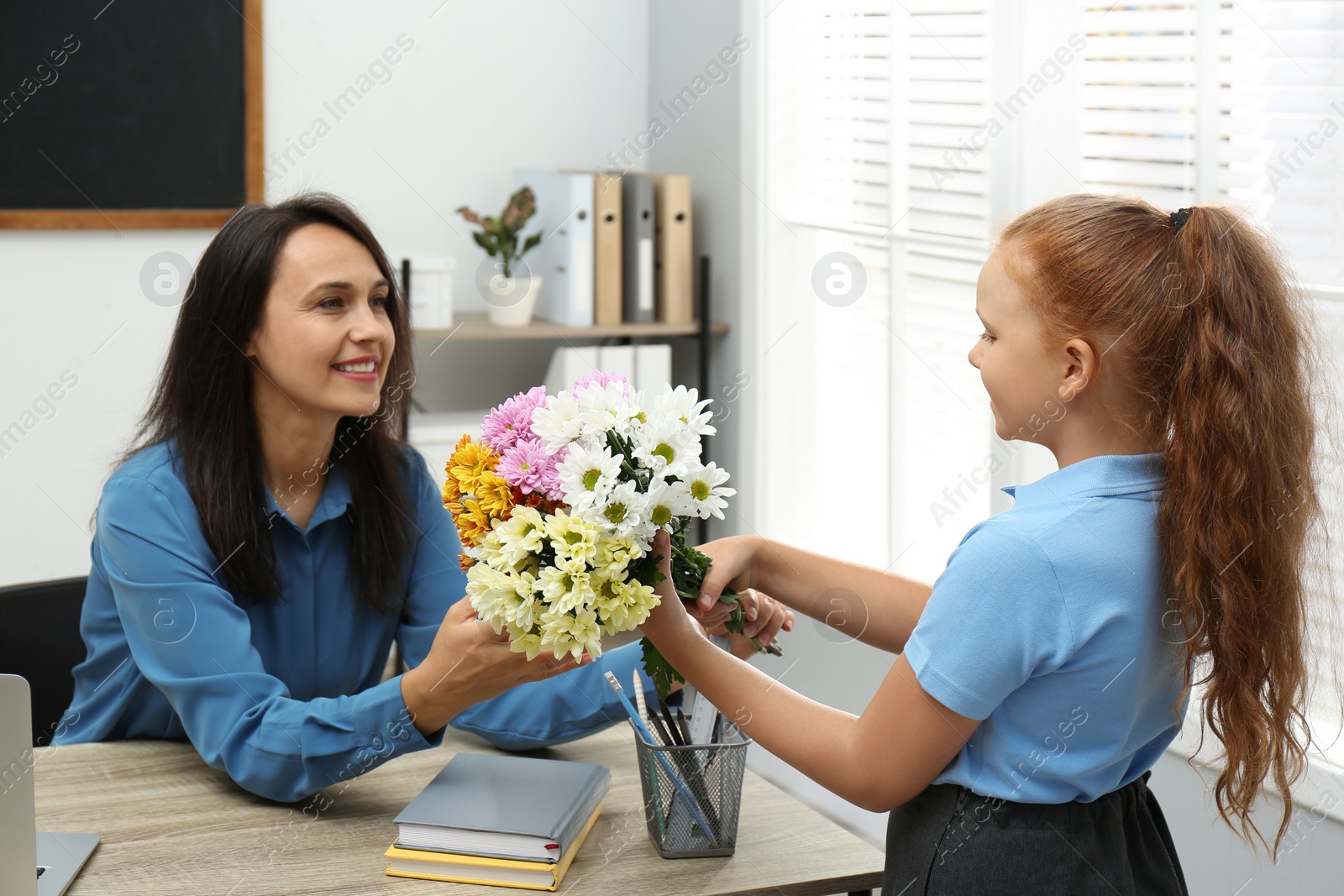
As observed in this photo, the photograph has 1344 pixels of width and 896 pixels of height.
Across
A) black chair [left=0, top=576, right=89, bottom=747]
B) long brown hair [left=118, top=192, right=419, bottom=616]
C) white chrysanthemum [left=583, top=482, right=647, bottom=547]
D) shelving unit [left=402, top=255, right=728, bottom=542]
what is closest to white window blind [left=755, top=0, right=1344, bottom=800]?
shelving unit [left=402, top=255, right=728, bottom=542]

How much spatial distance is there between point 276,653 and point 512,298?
1797 mm

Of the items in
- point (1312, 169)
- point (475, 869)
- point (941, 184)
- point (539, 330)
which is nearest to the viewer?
point (475, 869)

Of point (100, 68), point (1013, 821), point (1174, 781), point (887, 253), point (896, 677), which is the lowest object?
point (1174, 781)

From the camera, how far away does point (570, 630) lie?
1.01 meters

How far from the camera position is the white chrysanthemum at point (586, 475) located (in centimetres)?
102

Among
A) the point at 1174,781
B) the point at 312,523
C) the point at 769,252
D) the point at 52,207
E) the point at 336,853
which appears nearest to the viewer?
the point at 336,853

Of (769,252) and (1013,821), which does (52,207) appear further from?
(1013,821)

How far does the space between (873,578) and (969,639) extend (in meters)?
0.35

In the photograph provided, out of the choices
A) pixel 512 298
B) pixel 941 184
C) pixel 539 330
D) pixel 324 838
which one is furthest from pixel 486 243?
pixel 324 838

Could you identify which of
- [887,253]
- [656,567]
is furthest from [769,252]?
[656,567]

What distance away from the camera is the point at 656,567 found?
108 centimetres

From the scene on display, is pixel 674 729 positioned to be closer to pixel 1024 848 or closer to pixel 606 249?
pixel 1024 848

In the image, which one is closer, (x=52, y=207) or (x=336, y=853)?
(x=336, y=853)

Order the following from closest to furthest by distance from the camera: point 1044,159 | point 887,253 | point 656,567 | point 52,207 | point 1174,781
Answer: point 656,567, point 1174,781, point 1044,159, point 887,253, point 52,207
